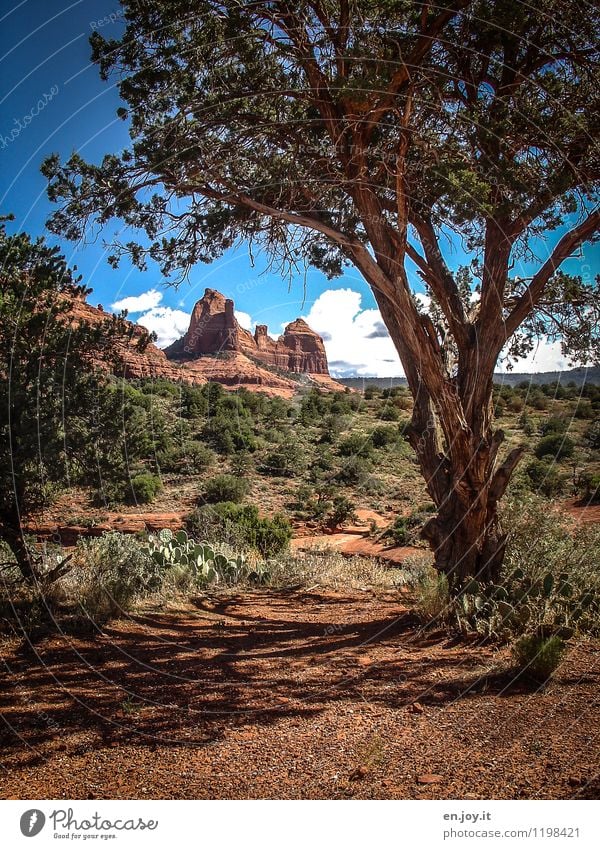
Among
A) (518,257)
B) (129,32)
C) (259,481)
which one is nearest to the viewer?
(129,32)

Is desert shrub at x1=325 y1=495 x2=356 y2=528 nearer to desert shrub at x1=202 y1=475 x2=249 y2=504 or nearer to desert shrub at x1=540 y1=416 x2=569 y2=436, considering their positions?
desert shrub at x1=202 y1=475 x2=249 y2=504

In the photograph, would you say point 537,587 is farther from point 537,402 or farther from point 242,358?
point 242,358

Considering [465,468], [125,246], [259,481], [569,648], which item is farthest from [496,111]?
[259,481]

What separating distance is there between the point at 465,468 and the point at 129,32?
6.55 m

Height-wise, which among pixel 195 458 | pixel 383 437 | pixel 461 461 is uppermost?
pixel 461 461

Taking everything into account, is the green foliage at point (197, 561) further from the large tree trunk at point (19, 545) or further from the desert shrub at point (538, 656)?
the desert shrub at point (538, 656)

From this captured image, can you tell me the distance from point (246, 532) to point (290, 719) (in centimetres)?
993

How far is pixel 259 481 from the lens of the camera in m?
23.8

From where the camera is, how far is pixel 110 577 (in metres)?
7.99

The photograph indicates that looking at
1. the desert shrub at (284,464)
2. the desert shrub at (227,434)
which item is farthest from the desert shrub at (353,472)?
the desert shrub at (227,434)

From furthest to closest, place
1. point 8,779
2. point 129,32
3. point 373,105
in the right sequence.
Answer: point 129,32, point 373,105, point 8,779

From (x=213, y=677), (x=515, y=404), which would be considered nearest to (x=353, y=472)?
(x=515, y=404)

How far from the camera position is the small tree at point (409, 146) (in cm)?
652

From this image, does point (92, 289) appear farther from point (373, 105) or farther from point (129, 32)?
point (373, 105)
